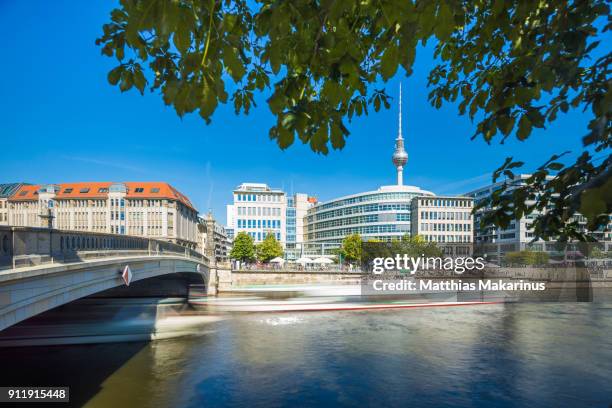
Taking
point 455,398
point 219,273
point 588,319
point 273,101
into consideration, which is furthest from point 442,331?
point 219,273

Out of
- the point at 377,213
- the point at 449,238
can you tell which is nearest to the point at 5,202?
the point at 377,213

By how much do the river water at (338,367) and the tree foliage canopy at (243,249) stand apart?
43.0 meters

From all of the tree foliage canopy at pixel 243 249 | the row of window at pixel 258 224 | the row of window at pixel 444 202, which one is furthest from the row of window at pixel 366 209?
the tree foliage canopy at pixel 243 249

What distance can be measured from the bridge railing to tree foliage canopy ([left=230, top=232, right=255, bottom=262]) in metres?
55.8

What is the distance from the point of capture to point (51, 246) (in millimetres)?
9516

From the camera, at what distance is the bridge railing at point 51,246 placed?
311 inches

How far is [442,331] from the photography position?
26.8 metres

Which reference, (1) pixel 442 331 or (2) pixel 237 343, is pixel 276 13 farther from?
(1) pixel 442 331

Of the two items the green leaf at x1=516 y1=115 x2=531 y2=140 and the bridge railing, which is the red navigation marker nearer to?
the bridge railing

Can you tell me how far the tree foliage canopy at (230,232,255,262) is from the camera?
234 feet

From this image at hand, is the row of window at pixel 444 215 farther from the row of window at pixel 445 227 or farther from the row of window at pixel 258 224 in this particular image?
the row of window at pixel 258 224

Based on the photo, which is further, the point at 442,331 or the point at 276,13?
the point at 442,331

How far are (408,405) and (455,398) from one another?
2.14 metres

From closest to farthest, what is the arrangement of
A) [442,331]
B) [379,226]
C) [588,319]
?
[442,331] < [588,319] < [379,226]
